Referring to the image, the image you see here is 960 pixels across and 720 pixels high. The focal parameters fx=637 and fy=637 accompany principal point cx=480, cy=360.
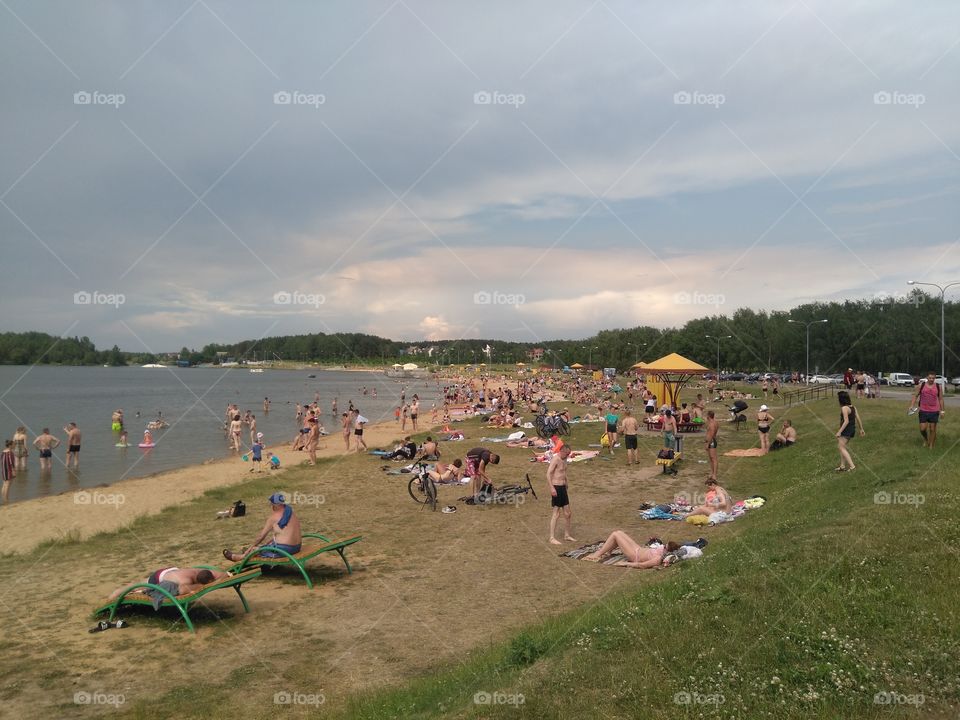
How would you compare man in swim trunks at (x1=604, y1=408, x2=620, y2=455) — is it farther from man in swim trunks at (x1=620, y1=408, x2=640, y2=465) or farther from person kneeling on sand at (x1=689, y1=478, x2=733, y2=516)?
person kneeling on sand at (x1=689, y1=478, x2=733, y2=516)

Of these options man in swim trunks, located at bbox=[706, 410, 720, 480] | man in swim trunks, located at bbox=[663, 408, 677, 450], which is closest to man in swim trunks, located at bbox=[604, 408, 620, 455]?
man in swim trunks, located at bbox=[663, 408, 677, 450]

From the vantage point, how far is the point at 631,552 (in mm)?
9367

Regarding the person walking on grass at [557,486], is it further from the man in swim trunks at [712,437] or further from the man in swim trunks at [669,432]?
the man in swim trunks at [669,432]

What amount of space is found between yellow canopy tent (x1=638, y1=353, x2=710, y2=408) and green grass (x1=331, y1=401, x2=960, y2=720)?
20.2 metres

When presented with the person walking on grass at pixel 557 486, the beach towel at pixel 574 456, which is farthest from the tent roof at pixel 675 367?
the person walking on grass at pixel 557 486

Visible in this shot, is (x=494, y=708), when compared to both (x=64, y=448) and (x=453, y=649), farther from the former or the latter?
(x=64, y=448)

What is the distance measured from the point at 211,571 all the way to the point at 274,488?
9410 mm

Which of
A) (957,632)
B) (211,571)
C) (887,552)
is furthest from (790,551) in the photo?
(211,571)

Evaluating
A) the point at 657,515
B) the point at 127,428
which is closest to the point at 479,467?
the point at 657,515

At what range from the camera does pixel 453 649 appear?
6766 mm

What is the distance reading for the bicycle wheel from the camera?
573 inches

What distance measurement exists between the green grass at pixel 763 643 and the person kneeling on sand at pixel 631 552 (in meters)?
1.29

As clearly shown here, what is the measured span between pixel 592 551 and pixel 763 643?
5153 mm

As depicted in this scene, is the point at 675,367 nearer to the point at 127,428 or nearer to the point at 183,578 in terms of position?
the point at 183,578
